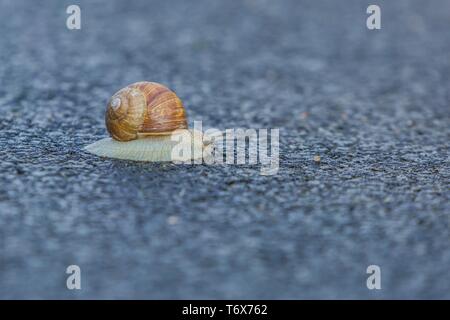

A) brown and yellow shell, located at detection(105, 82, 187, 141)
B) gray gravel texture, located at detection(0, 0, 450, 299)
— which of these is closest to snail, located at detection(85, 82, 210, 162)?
brown and yellow shell, located at detection(105, 82, 187, 141)

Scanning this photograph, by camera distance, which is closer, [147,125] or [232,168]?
[232,168]

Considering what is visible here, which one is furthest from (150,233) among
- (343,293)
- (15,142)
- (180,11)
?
(180,11)

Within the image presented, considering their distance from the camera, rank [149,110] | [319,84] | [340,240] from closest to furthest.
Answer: [340,240]
[149,110]
[319,84]

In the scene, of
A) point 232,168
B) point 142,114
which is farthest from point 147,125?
point 232,168

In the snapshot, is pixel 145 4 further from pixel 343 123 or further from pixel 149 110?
pixel 149 110

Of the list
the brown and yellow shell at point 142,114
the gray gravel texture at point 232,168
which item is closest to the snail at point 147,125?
the brown and yellow shell at point 142,114

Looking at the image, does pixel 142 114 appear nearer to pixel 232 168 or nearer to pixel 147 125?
pixel 147 125

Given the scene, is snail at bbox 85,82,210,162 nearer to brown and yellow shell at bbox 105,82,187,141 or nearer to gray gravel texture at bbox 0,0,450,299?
brown and yellow shell at bbox 105,82,187,141
